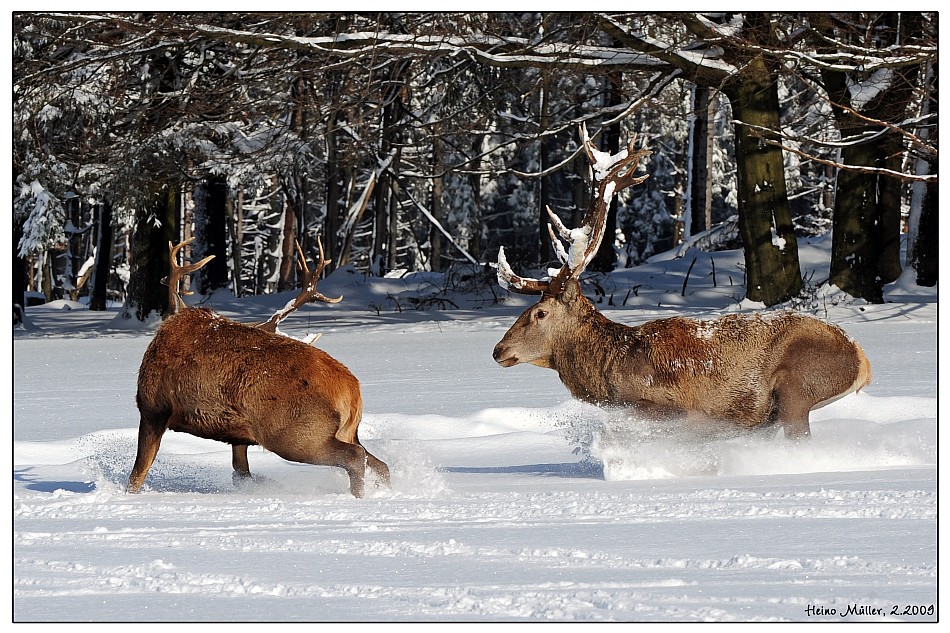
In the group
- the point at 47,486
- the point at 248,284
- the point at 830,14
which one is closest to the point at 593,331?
the point at 47,486

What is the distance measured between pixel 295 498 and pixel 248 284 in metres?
64.6

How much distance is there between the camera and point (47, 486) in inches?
296

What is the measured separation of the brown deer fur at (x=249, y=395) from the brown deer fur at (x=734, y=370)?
197 cm

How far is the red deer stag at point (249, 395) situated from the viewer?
6793 mm

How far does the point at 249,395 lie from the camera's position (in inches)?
272

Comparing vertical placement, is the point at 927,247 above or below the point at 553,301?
above

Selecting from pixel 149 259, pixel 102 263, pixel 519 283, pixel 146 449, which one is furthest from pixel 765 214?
pixel 102 263

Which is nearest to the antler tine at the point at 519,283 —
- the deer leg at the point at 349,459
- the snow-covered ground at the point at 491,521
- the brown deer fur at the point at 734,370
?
the brown deer fur at the point at 734,370

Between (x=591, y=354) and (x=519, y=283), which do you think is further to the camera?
(x=519, y=283)

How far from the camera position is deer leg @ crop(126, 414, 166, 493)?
715 cm

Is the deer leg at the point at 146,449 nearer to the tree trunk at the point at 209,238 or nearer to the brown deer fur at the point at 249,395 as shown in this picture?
the brown deer fur at the point at 249,395

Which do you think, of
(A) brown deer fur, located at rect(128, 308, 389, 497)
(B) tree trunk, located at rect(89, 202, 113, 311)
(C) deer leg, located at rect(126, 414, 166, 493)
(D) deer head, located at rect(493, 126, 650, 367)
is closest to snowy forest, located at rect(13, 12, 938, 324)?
(D) deer head, located at rect(493, 126, 650, 367)

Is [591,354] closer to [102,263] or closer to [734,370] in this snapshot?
[734,370]

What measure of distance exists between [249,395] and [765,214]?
1204cm
